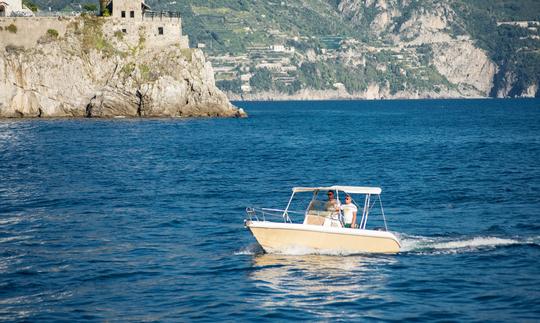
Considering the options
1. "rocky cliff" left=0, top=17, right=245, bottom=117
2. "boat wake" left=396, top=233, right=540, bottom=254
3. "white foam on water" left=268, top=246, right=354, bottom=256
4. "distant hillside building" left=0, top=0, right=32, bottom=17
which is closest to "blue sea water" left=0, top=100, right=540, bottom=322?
"boat wake" left=396, top=233, right=540, bottom=254

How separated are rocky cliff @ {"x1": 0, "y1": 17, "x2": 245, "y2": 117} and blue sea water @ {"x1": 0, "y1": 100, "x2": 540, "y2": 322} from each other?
39.8 m

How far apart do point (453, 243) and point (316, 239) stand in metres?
6.21

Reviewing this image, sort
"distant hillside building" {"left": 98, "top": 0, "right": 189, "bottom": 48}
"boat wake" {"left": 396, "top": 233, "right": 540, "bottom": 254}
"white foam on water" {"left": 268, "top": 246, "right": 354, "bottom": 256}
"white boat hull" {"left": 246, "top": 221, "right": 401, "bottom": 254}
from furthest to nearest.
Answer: "distant hillside building" {"left": 98, "top": 0, "right": 189, "bottom": 48}, "boat wake" {"left": 396, "top": 233, "right": 540, "bottom": 254}, "white foam on water" {"left": 268, "top": 246, "right": 354, "bottom": 256}, "white boat hull" {"left": 246, "top": 221, "right": 401, "bottom": 254}

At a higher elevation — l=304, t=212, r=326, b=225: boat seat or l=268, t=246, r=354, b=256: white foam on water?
l=304, t=212, r=326, b=225: boat seat

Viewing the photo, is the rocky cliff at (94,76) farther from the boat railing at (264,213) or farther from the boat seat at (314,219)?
the boat seat at (314,219)

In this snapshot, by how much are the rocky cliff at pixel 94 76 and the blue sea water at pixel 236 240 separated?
39805mm

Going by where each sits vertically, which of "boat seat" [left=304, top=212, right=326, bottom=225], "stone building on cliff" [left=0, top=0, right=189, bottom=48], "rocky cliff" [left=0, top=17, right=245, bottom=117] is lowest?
"rocky cliff" [left=0, top=17, right=245, bottom=117]

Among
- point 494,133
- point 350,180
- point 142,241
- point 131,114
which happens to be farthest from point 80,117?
point 142,241

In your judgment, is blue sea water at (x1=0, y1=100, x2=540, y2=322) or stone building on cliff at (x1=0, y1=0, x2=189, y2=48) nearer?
blue sea water at (x1=0, y1=100, x2=540, y2=322)

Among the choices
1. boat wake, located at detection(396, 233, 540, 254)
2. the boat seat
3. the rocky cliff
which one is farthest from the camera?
the rocky cliff

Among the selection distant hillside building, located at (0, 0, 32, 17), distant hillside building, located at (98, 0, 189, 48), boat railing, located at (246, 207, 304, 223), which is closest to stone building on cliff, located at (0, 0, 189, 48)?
distant hillside building, located at (98, 0, 189, 48)

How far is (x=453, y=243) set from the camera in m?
35.4

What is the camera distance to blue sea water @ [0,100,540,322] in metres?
26.8

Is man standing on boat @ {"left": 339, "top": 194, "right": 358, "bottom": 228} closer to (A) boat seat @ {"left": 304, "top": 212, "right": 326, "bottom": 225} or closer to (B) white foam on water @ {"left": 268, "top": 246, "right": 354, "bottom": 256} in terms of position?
(A) boat seat @ {"left": 304, "top": 212, "right": 326, "bottom": 225}
